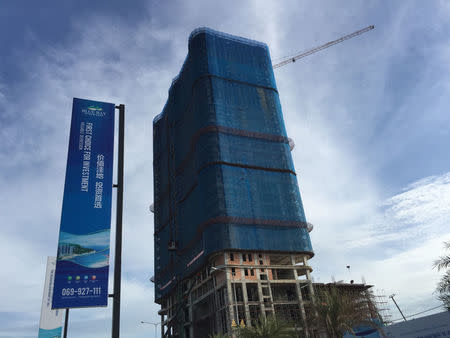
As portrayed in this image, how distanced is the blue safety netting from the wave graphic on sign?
78.9 meters

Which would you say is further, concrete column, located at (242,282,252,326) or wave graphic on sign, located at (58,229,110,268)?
concrete column, located at (242,282,252,326)

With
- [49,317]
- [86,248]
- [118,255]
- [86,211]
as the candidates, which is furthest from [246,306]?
[118,255]

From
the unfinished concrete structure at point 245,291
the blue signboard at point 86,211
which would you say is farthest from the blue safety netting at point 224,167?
the blue signboard at point 86,211

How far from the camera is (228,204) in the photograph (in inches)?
3922

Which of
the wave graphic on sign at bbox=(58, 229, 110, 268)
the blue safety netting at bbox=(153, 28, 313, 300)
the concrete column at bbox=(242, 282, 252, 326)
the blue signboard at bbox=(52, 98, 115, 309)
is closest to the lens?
the blue signboard at bbox=(52, 98, 115, 309)

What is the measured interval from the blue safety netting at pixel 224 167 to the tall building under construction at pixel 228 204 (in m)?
0.31

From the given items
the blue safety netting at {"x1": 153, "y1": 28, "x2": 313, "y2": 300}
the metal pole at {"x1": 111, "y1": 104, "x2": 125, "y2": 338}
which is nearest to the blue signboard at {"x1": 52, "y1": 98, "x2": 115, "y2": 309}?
the metal pole at {"x1": 111, "y1": 104, "x2": 125, "y2": 338}

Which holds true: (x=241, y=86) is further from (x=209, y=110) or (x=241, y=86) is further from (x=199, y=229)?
(x=199, y=229)

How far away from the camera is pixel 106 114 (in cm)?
1867

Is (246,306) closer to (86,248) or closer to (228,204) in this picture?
(228,204)

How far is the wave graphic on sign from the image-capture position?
53.0 ft

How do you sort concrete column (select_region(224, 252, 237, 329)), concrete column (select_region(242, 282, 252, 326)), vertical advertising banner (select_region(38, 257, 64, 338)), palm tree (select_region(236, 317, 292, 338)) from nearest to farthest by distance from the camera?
palm tree (select_region(236, 317, 292, 338)) < vertical advertising banner (select_region(38, 257, 64, 338)) < concrete column (select_region(242, 282, 252, 326)) < concrete column (select_region(224, 252, 237, 329))

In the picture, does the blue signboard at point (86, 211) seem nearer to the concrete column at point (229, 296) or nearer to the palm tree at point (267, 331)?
the palm tree at point (267, 331)

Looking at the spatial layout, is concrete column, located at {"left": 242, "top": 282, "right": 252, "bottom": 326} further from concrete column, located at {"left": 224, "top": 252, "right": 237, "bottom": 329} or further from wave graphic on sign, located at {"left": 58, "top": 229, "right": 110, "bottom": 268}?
wave graphic on sign, located at {"left": 58, "top": 229, "right": 110, "bottom": 268}
